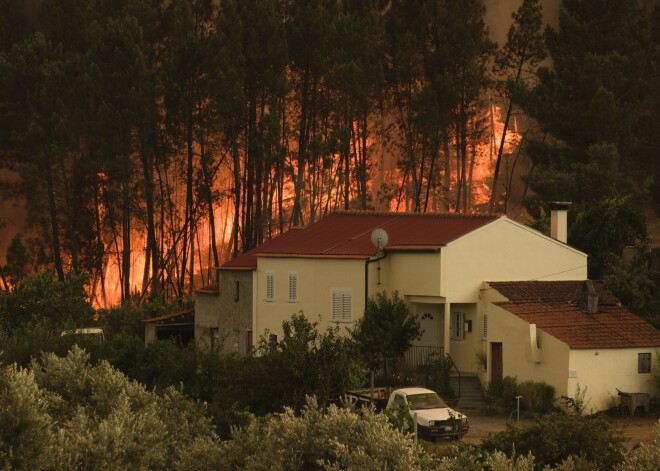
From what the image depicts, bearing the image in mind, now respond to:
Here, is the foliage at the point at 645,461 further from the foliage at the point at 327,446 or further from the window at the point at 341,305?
the window at the point at 341,305

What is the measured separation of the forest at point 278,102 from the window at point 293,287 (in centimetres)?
1786

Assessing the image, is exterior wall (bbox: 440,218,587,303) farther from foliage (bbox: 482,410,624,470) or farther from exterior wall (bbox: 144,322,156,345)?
foliage (bbox: 482,410,624,470)

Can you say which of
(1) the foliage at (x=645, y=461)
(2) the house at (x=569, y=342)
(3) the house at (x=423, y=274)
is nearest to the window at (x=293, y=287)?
(3) the house at (x=423, y=274)

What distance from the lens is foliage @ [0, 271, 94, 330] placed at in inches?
2275

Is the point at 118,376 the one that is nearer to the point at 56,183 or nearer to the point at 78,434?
the point at 78,434

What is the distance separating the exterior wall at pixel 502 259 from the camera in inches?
1770

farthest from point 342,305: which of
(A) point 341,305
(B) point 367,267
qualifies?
(B) point 367,267

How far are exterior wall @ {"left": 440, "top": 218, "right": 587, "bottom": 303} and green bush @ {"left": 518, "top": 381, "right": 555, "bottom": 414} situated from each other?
591cm

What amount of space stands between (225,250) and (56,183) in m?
17.1

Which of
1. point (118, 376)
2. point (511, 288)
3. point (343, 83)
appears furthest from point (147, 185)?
point (118, 376)

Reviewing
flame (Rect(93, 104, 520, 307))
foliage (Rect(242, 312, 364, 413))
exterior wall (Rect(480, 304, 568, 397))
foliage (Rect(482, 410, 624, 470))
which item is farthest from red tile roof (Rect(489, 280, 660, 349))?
flame (Rect(93, 104, 520, 307))

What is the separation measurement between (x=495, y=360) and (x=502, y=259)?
16.0 feet

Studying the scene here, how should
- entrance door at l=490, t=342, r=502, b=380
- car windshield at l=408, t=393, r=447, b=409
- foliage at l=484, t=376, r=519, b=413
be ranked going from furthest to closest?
entrance door at l=490, t=342, r=502, b=380, foliage at l=484, t=376, r=519, b=413, car windshield at l=408, t=393, r=447, b=409

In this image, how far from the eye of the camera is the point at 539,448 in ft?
83.7
